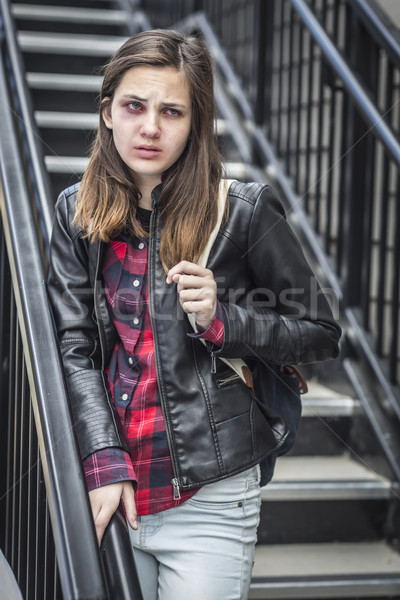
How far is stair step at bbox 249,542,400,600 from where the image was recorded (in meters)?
2.13

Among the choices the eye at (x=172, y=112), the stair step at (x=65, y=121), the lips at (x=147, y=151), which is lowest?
the lips at (x=147, y=151)

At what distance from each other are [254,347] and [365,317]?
65.6 inches

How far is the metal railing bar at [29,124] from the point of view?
6.58ft

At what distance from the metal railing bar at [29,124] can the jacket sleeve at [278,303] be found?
76 centimetres

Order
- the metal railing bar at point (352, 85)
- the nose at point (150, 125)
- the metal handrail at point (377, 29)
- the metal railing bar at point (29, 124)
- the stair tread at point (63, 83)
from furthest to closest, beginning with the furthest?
the stair tread at point (63, 83)
the metal handrail at point (377, 29)
the metal railing bar at point (352, 85)
the metal railing bar at point (29, 124)
the nose at point (150, 125)

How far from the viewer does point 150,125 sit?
132cm

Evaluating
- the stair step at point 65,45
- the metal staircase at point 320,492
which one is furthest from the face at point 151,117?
the stair step at point 65,45

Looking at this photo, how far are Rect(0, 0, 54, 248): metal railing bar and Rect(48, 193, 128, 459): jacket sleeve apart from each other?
464 millimetres

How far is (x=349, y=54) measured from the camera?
297cm

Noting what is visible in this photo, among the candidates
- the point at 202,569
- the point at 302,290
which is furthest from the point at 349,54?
the point at 202,569

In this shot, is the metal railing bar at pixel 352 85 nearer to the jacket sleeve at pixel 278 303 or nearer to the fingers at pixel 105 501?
the jacket sleeve at pixel 278 303

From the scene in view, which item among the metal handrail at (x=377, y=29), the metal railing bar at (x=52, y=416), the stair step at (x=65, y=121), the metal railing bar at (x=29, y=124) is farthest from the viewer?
the stair step at (x=65, y=121)

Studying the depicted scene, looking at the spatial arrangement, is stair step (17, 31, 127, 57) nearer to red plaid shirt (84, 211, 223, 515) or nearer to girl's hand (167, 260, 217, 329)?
red plaid shirt (84, 211, 223, 515)

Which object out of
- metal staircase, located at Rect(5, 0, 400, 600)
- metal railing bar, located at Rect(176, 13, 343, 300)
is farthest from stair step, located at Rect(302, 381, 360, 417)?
metal railing bar, located at Rect(176, 13, 343, 300)
